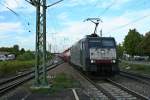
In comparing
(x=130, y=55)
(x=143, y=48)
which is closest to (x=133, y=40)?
(x=130, y=55)

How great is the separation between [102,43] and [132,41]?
95.5 metres

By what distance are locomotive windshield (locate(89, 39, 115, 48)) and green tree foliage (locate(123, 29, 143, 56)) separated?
9201 centimetres

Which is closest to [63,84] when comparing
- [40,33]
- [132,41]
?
[40,33]

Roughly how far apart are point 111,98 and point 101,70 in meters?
11.8

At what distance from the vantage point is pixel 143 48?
337 feet

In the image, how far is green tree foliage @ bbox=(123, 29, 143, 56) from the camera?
4803 inches

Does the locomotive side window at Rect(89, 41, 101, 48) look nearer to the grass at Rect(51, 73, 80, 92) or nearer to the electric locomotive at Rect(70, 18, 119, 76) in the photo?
the electric locomotive at Rect(70, 18, 119, 76)

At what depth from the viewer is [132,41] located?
4850 inches

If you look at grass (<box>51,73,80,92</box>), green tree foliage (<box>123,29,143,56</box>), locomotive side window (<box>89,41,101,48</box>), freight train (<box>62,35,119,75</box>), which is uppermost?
green tree foliage (<box>123,29,143,56</box>)

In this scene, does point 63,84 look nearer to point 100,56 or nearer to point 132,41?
point 100,56

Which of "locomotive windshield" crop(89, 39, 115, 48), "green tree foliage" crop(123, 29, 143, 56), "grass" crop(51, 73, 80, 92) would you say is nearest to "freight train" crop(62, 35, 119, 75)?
"locomotive windshield" crop(89, 39, 115, 48)

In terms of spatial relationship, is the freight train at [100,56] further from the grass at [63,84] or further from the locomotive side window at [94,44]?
the grass at [63,84]

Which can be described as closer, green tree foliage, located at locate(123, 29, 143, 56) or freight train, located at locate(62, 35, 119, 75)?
freight train, located at locate(62, 35, 119, 75)

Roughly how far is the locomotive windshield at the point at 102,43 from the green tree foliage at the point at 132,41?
9201 centimetres
